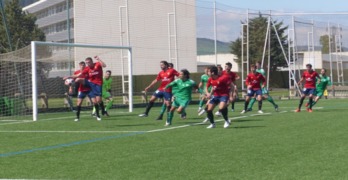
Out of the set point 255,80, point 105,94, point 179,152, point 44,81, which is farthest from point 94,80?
point 179,152

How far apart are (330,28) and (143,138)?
38.4 m

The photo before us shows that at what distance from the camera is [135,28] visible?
1412 inches

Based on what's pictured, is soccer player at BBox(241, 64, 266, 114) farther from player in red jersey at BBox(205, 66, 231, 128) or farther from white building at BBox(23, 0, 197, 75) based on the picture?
white building at BBox(23, 0, 197, 75)

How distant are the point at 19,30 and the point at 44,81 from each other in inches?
452

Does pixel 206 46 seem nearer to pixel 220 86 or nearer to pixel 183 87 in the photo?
pixel 183 87

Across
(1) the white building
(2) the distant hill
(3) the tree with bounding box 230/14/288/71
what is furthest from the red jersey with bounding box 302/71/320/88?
(3) the tree with bounding box 230/14/288/71

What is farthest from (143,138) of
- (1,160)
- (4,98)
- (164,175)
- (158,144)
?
(4,98)

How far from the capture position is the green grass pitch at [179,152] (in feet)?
27.8

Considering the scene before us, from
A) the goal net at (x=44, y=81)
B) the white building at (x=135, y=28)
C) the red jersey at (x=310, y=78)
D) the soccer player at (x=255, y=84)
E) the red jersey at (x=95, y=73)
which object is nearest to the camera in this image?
the red jersey at (x=95, y=73)

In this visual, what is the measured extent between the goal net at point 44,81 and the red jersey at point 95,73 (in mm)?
2157

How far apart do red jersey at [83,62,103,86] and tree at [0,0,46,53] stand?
16148 millimetres

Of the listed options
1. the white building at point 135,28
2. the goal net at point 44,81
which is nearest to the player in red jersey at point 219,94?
the goal net at point 44,81

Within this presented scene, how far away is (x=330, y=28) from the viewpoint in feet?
161

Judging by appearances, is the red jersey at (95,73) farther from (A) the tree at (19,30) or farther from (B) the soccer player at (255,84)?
(A) the tree at (19,30)
